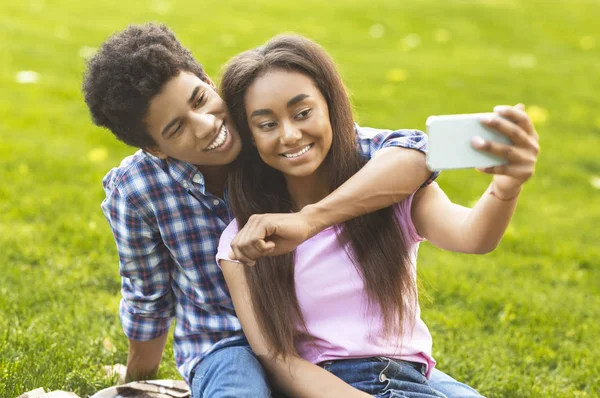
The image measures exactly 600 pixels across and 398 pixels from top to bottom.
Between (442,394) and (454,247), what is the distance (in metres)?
0.54

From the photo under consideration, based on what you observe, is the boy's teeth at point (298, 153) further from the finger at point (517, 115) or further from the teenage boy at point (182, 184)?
the finger at point (517, 115)

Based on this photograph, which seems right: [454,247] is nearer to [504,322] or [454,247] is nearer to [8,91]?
[504,322]

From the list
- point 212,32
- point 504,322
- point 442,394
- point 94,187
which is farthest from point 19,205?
point 212,32

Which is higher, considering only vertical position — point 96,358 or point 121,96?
point 121,96

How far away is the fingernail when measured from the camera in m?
1.75

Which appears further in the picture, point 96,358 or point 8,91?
point 8,91

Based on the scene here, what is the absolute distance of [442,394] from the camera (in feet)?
7.96

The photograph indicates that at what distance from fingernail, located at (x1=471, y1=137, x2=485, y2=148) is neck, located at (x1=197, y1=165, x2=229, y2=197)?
3.35 feet

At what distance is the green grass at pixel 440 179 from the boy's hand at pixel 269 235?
3.89 ft

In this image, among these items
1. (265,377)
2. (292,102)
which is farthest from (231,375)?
(292,102)

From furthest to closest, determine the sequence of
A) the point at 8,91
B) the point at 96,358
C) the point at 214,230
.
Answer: the point at 8,91 → the point at 96,358 → the point at 214,230

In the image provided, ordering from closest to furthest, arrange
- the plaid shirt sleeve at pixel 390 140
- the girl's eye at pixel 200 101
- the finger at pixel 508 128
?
the finger at pixel 508 128, the plaid shirt sleeve at pixel 390 140, the girl's eye at pixel 200 101

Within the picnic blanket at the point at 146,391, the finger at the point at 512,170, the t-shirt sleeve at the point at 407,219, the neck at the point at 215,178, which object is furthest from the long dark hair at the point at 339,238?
the picnic blanket at the point at 146,391

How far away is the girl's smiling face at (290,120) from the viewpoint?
2.27 meters
